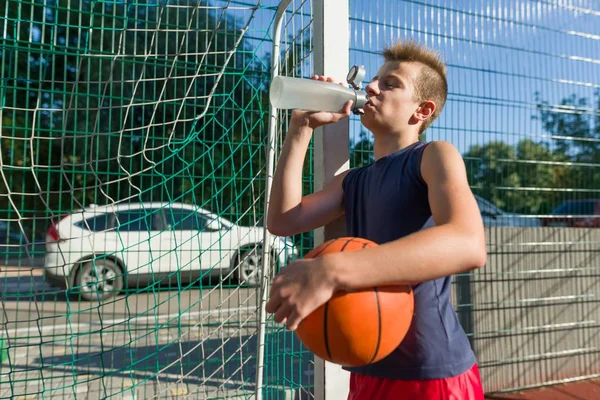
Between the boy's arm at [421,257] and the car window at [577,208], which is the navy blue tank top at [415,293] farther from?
the car window at [577,208]

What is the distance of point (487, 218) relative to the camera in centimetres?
404

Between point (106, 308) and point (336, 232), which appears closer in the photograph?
point (336, 232)

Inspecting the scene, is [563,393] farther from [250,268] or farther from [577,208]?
[250,268]

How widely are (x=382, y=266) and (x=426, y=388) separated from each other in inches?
21.1

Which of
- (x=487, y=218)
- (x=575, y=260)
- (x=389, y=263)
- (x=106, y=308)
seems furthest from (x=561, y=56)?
(x=106, y=308)

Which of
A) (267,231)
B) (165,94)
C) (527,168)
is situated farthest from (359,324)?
(527,168)

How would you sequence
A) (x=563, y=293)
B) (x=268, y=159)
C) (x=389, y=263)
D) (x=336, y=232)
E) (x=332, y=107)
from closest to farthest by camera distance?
(x=389, y=263) < (x=332, y=107) < (x=336, y=232) < (x=268, y=159) < (x=563, y=293)

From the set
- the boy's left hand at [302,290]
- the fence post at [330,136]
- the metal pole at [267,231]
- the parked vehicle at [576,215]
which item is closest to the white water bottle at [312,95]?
the fence post at [330,136]

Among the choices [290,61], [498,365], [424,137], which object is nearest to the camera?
[290,61]

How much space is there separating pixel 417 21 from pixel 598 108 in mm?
2001

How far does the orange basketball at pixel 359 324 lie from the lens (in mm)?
1084

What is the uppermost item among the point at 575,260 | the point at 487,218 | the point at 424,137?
the point at 424,137

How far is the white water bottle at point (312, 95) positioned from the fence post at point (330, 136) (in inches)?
12.5

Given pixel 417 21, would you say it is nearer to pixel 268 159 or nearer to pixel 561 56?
pixel 561 56
